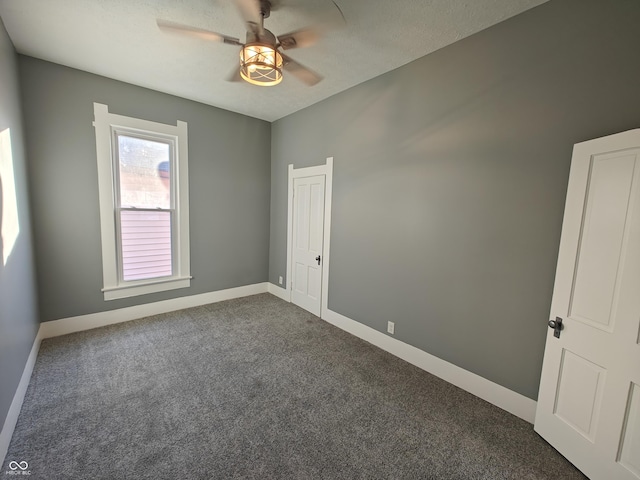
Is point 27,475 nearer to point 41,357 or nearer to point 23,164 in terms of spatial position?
point 41,357

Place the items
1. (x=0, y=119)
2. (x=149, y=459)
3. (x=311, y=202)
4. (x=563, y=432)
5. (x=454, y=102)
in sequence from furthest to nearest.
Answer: (x=311, y=202), (x=454, y=102), (x=0, y=119), (x=563, y=432), (x=149, y=459)

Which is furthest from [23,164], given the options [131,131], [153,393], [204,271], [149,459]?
[149,459]

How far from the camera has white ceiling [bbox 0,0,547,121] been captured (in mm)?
1901

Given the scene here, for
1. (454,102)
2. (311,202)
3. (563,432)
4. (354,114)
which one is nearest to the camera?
(563,432)

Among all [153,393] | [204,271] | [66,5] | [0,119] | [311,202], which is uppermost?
[66,5]

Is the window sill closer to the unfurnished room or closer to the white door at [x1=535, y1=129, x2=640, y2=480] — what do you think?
the unfurnished room

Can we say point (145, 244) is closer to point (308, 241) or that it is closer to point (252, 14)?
point (308, 241)

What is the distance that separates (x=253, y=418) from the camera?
193cm

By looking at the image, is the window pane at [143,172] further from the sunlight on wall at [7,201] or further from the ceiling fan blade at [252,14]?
the ceiling fan blade at [252,14]

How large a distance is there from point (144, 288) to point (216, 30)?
10.2ft

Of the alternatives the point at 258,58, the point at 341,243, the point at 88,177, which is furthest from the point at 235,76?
the point at 88,177

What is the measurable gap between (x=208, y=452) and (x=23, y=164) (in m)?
3.05

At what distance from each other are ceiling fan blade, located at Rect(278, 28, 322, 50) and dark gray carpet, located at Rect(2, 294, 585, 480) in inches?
102

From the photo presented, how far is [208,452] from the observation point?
5.41ft
